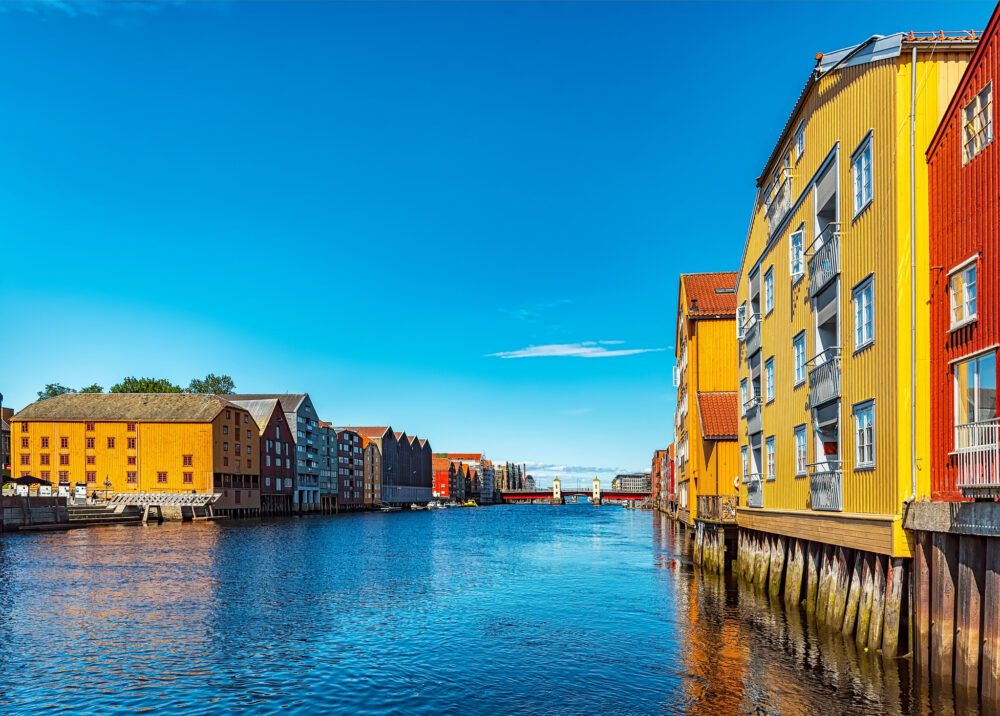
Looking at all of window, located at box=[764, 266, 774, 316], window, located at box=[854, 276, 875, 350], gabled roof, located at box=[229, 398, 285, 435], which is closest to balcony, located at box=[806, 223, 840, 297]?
window, located at box=[854, 276, 875, 350]

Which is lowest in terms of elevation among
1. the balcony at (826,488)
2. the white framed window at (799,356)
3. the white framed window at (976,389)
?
the balcony at (826,488)

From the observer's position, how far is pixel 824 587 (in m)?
22.8

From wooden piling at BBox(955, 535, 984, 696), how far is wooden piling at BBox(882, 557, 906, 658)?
8.05ft

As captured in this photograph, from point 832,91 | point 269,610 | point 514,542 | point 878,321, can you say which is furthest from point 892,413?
point 514,542

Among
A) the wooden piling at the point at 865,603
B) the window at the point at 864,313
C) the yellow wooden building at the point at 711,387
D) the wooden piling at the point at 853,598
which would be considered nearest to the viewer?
the wooden piling at the point at 865,603

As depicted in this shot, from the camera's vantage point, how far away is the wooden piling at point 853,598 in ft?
65.8

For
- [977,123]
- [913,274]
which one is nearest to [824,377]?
[913,274]

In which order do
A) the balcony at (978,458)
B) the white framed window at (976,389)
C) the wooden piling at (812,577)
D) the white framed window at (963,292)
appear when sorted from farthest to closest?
the wooden piling at (812,577) < the white framed window at (963,292) < the white framed window at (976,389) < the balcony at (978,458)

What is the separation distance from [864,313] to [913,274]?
3.05m

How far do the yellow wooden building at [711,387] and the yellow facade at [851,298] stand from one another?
54.1 ft

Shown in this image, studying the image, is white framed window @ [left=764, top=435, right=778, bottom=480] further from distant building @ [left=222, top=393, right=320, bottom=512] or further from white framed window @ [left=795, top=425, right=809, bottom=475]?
distant building @ [left=222, top=393, right=320, bottom=512]

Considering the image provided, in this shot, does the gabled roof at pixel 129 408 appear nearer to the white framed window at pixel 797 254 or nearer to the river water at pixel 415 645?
the river water at pixel 415 645

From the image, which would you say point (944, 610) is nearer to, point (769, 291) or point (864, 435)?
point (864, 435)

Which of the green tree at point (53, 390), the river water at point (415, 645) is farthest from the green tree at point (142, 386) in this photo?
the river water at point (415, 645)
